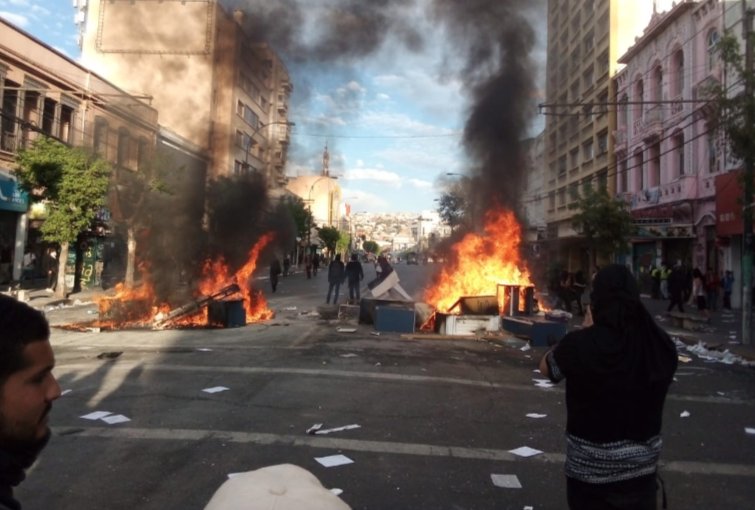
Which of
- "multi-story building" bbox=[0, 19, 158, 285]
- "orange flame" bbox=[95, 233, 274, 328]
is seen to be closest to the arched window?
"orange flame" bbox=[95, 233, 274, 328]

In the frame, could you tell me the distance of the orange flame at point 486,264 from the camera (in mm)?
15117

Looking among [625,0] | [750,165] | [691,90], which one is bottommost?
[750,165]

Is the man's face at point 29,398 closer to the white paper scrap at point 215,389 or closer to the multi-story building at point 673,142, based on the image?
the white paper scrap at point 215,389

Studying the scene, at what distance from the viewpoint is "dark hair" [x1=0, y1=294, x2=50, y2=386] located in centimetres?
123

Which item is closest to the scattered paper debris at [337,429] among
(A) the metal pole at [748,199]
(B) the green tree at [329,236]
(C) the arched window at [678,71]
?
(A) the metal pole at [748,199]

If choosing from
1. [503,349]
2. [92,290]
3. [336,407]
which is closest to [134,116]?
[92,290]

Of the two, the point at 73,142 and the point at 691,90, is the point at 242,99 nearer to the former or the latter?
the point at 73,142

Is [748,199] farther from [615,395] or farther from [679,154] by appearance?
[679,154]

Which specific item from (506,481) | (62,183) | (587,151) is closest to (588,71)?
(587,151)

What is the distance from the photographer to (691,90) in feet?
67.3

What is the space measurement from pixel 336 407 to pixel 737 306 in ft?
57.4

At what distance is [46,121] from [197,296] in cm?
1255

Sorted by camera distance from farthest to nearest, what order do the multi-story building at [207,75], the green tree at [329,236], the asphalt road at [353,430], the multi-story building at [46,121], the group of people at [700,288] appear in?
the green tree at [329,236] < the multi-story building at [46,121] < the group of people at [700,288] < the multi-story building at [207,75] < the asphalt road at [353,430]

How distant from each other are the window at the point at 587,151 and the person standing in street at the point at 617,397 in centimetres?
3414
